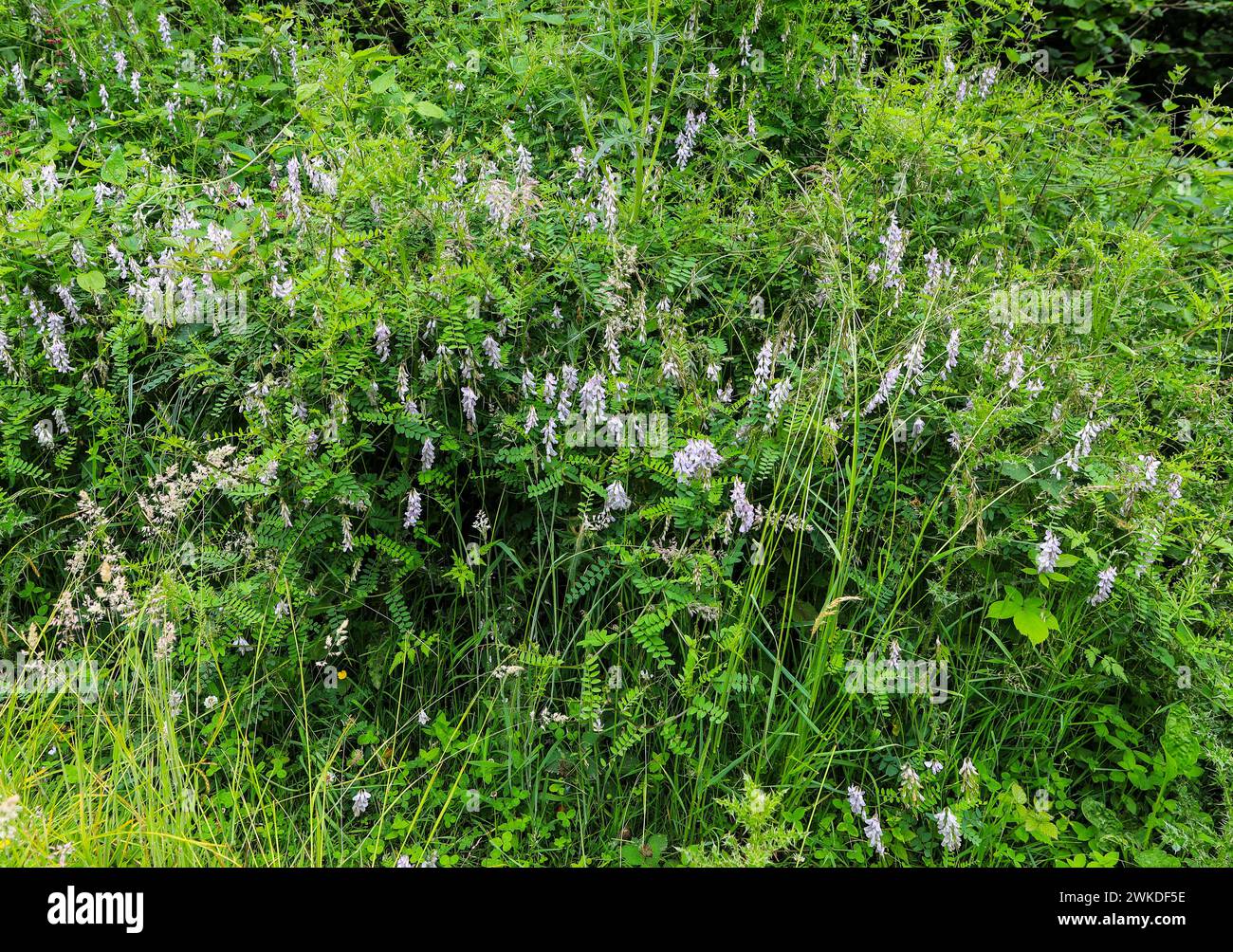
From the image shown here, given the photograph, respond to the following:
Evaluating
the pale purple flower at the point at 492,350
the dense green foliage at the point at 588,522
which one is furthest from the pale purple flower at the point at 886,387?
the pale purple flower at the point at 492,350

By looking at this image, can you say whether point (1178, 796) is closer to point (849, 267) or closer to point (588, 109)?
point (849, 267)

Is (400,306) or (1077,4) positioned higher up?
(1077,4)

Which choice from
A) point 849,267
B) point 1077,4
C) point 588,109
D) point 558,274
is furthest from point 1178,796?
point 1077,4

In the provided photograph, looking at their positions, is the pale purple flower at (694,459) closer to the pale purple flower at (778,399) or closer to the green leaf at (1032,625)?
the pale purple flower at (778,399)

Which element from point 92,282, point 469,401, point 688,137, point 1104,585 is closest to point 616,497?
point 469,401

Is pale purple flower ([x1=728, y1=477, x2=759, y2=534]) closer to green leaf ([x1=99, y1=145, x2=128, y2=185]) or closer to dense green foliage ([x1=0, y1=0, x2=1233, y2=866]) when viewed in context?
dense green foliage ([x1=0, y1=0, x2=1233, y2=866])

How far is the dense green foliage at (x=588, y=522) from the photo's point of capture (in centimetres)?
271

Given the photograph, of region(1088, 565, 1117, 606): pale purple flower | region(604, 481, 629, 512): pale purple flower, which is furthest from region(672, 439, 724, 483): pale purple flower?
region(1088, 565, 1117, 606): pale purple flower

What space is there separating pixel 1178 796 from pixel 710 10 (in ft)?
10.7

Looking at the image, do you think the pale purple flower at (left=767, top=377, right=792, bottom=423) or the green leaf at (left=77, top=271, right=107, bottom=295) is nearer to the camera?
the pale purple flower at (left=767, top=377, right=792, bottom=423)

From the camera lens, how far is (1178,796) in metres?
2.79

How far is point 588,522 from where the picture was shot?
2.84 m

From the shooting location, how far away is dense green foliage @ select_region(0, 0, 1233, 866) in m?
2.71

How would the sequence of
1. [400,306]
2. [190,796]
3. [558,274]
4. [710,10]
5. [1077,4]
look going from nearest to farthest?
1. [190,796]
2. [400,306]
3. [558,274]
4. [710,10]
5. [1077,4]
